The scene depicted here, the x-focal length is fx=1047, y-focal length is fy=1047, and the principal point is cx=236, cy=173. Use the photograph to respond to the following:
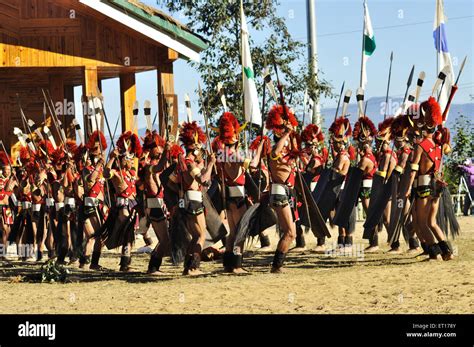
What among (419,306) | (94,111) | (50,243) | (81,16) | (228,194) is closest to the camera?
(419,306)

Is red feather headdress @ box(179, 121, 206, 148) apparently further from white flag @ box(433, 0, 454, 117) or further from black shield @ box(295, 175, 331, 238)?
white flag @ box(433, 0, 454, 117)

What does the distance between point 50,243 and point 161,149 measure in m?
4.38

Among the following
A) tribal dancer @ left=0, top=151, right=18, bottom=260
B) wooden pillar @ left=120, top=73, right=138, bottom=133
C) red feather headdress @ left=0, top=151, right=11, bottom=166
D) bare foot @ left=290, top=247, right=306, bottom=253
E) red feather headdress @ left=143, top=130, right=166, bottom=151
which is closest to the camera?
red feather headdress @ left=143, top=130, right=166, bottom=151

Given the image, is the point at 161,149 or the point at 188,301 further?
the point at 161,149

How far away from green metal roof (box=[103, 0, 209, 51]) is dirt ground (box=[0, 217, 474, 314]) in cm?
559

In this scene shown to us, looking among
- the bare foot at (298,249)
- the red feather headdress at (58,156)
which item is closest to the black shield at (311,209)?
the bare foot at (298,249)

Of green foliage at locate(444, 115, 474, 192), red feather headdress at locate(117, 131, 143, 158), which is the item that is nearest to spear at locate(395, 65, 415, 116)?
red feather headdress at locate(117, 131, 143, 158)

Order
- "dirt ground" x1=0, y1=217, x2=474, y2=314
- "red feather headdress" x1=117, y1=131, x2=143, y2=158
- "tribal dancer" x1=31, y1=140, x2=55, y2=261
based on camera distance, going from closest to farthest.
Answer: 1. "dirt ground" x1=0, y1=217, x2=474, y2=314
2. "red feather headdress" x1=117, y1=131, x2=143, y2=158
3. "tribal dancer" x1=31, y1=140, x2=55, y2=261

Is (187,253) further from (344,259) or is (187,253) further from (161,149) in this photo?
(344,259)

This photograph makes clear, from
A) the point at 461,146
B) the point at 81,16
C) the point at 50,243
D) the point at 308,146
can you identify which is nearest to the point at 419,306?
the point at 308,146

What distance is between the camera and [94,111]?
16.0 meters

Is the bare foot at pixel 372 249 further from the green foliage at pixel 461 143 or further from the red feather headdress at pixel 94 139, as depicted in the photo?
the green foliage at pixel 461 143

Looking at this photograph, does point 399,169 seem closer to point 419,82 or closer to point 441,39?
point 419,82

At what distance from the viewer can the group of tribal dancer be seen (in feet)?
44.1
